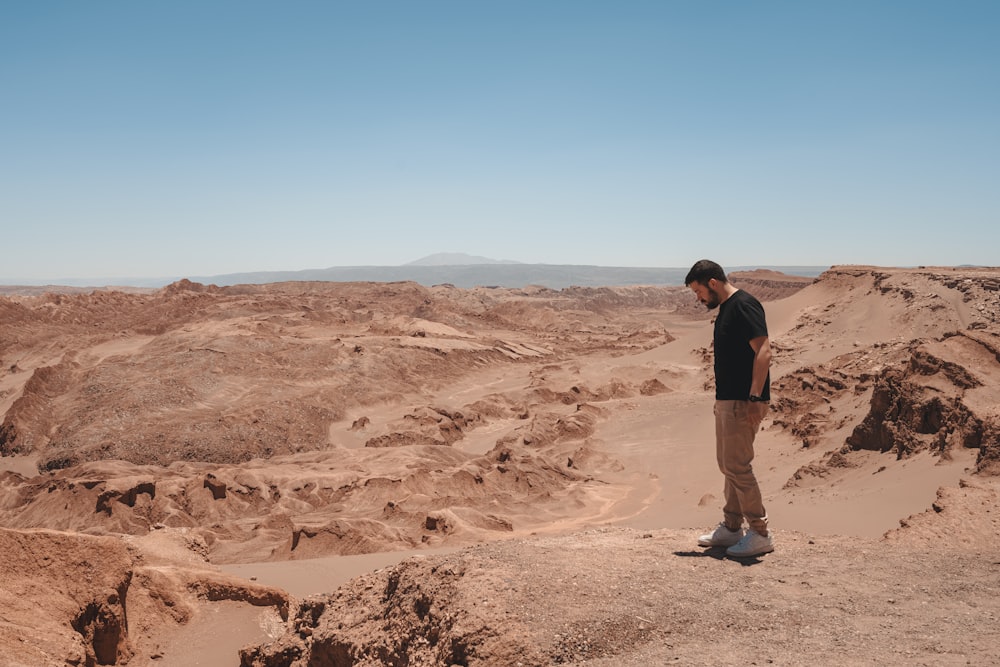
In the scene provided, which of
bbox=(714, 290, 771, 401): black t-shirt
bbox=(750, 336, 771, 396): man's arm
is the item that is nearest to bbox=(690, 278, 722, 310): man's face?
bbox=(714, 290, 771, 401): black t-shirt

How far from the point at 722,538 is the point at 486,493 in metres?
9.87

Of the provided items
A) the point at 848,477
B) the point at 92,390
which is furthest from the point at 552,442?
the point at 92,390

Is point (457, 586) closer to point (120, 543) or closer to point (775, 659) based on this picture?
point (775, 659)

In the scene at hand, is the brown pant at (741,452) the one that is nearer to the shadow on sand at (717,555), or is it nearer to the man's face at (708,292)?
the shadow on sand at (717,555)

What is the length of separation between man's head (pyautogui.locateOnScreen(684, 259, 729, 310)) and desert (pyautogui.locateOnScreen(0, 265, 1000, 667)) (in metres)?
1.58

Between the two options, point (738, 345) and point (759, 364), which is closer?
point (759, 364)

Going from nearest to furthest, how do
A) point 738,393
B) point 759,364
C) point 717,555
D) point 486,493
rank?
point 759,364, point 738,393, point 717,555, point 486,493

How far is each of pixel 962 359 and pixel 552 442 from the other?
10845mm

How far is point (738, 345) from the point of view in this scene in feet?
14.1

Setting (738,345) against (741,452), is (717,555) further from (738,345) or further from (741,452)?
(738,345)

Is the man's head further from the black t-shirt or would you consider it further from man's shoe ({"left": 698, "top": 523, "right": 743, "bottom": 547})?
man's shoe ({"left": 698, "top": 523, "right": 743, "bottom": 547})

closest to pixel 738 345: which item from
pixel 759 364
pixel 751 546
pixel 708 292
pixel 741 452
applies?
pixel 759 364

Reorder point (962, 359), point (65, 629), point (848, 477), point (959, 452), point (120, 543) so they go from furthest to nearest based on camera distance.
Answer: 1. point (962, 359)
2. point (848, 477)
3. point (959, 452)
4. point (120, 543)
5. point (65, 629)

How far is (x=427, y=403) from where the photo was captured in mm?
26422
